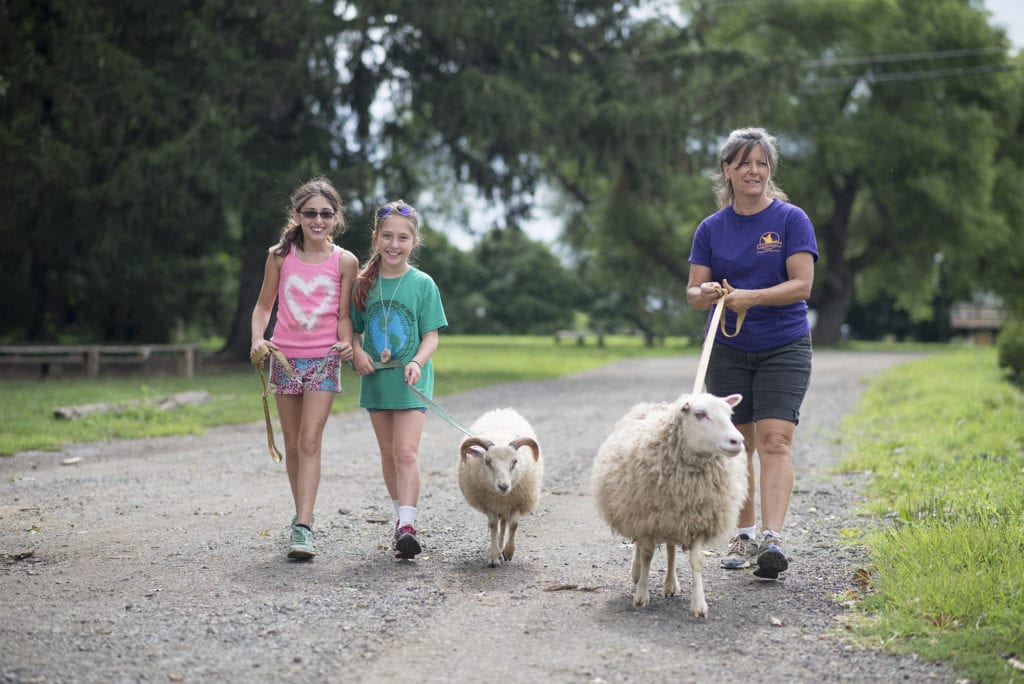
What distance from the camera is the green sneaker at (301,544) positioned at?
619 cm

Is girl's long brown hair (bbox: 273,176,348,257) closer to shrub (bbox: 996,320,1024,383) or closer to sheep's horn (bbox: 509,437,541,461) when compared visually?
sheep's horn (bbox: 509,437,541,461)

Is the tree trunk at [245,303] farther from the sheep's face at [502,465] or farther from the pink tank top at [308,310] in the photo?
the sheep's face at [502,465]

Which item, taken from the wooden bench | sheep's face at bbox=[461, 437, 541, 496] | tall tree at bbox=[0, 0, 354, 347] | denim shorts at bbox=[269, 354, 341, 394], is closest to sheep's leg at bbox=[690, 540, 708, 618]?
sheep's face at bbox=[461, 437, 541, 496]

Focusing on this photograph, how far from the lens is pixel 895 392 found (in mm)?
18078

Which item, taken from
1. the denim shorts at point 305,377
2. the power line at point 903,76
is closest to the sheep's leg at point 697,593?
the denim shorts at point 305,377

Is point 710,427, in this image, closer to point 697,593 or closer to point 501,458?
point 697,593

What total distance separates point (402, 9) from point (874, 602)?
1932 centimetres

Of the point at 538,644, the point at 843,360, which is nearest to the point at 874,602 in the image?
the point at 538,644

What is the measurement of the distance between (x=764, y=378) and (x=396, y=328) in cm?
230

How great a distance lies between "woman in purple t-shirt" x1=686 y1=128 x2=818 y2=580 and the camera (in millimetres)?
5922

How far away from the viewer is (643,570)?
5.40 m

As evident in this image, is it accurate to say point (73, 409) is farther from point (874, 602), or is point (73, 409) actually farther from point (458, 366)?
point (458, 366)

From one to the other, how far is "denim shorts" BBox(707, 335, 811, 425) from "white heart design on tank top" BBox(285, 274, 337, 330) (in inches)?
95.5

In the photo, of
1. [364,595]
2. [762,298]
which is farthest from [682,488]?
[364,595]
